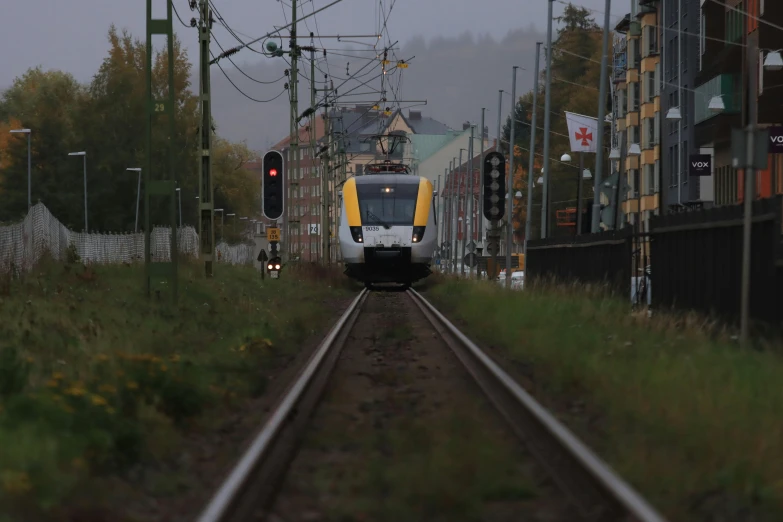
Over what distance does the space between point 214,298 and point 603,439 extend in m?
16.9

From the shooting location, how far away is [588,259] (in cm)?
2986

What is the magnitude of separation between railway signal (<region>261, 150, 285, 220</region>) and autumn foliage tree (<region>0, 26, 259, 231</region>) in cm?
5583

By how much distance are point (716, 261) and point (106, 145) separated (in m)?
78.4

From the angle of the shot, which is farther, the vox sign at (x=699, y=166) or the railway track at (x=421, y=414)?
the vox sign at (x=699, y=166)

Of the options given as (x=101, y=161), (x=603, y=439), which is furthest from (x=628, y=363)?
(x=101, y=161)

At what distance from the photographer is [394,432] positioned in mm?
9547

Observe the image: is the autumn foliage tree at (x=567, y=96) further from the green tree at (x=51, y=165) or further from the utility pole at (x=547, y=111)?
the utility pole at (x=547, y=111)

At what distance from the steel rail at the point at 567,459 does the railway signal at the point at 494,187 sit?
734 inches

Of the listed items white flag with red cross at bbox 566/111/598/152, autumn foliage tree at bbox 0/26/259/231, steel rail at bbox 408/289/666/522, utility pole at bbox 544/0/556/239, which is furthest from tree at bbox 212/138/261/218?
steel rail at bbox 408/289/666/522

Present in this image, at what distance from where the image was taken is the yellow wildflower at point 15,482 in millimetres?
6754

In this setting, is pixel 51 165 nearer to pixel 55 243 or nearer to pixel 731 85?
pixel 55 243

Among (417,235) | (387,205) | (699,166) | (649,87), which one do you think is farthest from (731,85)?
(649,87)

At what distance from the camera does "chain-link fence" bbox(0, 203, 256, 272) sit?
1257 inches

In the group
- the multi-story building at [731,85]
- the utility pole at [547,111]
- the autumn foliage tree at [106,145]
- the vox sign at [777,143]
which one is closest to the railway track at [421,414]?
the vox sign at [777,143]
